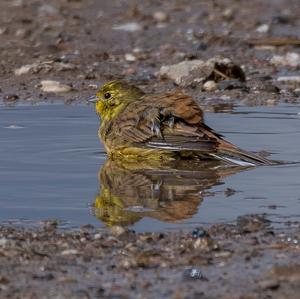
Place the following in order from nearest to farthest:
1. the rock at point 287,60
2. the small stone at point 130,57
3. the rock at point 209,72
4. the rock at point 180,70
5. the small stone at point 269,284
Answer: the small stone at point 269,284
the rock at point 209,72
the rock at point 180,70
the rock at point 287,60
the small stone at point 130,57

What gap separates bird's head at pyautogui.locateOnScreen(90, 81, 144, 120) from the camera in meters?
10.3

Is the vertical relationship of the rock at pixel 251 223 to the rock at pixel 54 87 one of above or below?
above

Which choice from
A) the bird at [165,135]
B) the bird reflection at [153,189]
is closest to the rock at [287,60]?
the bird at [165,135]

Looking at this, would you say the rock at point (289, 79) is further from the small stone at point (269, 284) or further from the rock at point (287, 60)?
the small stone at point (269, 284)

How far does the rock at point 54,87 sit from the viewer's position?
1256 cm

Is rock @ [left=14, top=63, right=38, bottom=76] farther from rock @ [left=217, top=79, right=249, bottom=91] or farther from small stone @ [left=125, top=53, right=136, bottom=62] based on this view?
rock @ [left=217, top=79, right=249, bottom=91]

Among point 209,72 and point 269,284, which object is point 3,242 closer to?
point 269,284

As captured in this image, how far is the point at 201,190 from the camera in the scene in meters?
8.17

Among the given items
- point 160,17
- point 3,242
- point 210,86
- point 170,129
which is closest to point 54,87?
point 210,86

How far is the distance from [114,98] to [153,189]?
2.29 meters

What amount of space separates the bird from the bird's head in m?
0.24

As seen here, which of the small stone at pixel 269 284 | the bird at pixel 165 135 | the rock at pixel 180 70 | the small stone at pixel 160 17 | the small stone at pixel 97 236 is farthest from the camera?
the small stone at pixel 160 17

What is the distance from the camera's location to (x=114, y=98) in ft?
33.9

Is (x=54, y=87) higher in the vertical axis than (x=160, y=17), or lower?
lower
